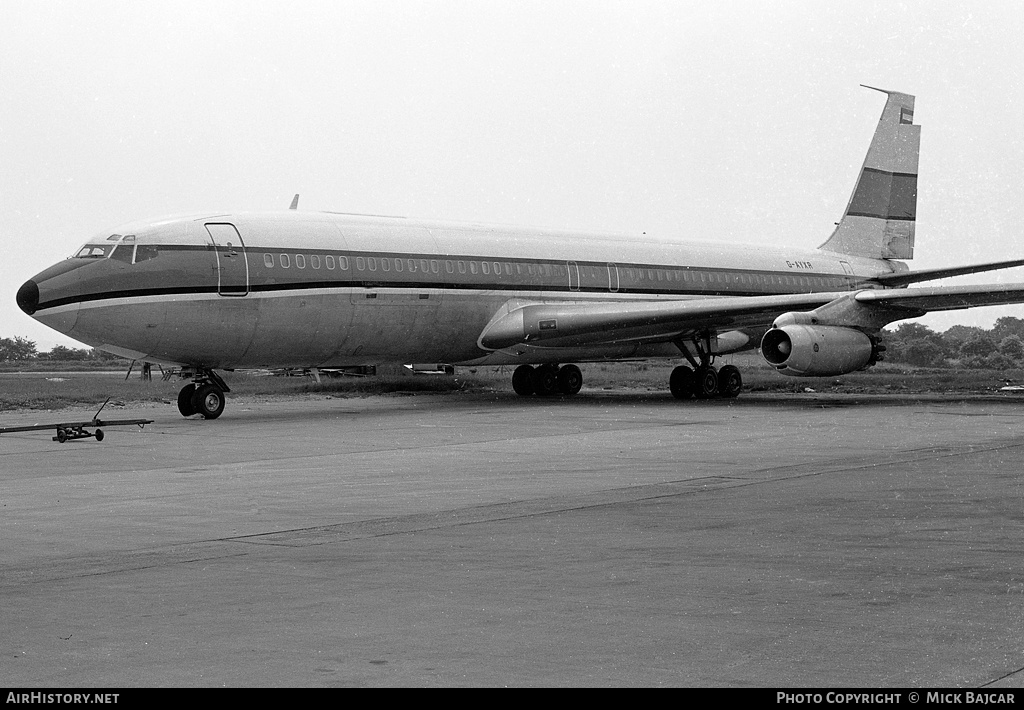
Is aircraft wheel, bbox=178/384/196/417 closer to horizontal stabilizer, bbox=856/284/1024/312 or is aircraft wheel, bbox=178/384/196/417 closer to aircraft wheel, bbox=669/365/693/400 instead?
aircraft wheel, bbox=669/365/693/400

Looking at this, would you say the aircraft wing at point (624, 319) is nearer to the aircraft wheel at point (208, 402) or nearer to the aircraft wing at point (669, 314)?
the aircraft wing at point (669, 314)

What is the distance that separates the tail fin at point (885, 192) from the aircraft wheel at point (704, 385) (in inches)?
335

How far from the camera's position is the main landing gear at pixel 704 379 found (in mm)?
26781

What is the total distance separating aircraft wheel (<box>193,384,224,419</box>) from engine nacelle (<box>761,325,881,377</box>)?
9.81 metres

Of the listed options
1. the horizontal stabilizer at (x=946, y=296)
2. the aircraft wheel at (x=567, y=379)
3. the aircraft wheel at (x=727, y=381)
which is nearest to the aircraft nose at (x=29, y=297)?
the aircraft wheel at (x=567, y=379)

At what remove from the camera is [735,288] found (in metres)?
29.9

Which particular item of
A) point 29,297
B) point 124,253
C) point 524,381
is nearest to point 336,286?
point 124,253

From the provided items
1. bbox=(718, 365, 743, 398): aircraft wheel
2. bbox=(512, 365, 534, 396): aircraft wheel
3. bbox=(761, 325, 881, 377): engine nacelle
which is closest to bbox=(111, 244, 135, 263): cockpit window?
bbox=(512, 365, 534, 396): aircraft wheel

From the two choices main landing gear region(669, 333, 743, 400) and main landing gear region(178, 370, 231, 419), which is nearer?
main landing gear region(178, 370, 231, 419)

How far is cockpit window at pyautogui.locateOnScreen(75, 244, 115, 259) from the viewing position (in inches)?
794

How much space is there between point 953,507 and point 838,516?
38.5 inches

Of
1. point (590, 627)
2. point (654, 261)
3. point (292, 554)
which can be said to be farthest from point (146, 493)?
point (654, 261)

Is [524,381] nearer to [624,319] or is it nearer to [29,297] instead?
[624,319]

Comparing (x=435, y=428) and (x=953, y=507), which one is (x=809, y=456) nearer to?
(x=953, y=507)
